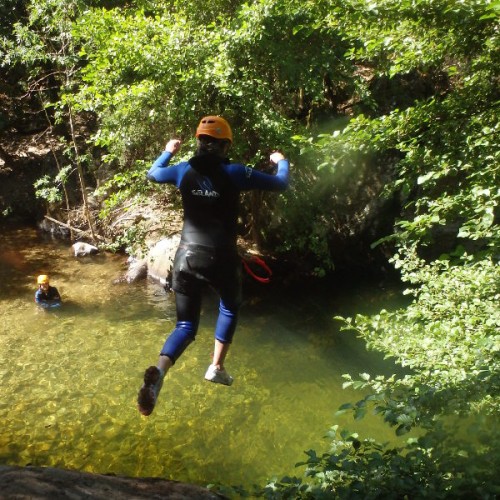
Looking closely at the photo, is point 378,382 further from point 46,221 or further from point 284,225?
point 46,221

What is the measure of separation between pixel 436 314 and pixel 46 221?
1295 cm

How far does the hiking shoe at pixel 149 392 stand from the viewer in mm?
3168

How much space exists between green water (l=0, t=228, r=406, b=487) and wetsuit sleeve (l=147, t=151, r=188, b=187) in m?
2.93

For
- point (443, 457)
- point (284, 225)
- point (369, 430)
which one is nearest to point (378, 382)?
point (443, 457)

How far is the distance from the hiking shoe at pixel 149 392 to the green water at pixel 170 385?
6.39 feet

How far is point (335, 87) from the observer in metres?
9.34

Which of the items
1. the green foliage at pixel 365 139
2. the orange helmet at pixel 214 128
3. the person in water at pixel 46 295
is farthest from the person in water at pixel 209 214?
the person in water at pixel 46 295

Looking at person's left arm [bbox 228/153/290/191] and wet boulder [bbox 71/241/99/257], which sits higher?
person's left arm [bbox 228/153/290/191]

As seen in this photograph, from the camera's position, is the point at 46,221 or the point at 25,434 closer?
the point at 25,434

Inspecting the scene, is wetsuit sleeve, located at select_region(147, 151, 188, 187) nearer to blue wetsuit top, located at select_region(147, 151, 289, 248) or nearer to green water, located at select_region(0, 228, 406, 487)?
blue wetsuit top, located at select_region(147, 151, 289, 248)

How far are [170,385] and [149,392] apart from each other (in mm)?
3298

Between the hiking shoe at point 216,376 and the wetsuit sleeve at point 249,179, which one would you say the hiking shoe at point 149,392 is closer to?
the hiking shoe at point 216,376

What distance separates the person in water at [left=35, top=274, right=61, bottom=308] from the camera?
8.77 metres

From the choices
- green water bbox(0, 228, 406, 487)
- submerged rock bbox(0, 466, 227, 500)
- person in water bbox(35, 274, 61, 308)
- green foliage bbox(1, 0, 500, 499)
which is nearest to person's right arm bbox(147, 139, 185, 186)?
green foliage bbox(1, 0, 500, 499)
